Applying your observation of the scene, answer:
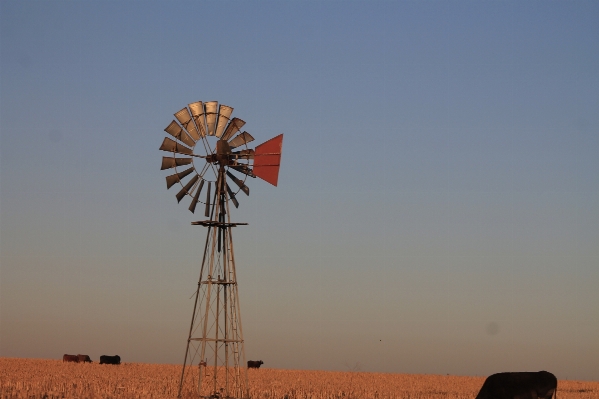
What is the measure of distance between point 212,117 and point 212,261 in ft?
17.1

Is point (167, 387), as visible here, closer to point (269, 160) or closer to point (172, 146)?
point (172, 146)

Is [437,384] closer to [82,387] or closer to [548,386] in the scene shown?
[548,386]

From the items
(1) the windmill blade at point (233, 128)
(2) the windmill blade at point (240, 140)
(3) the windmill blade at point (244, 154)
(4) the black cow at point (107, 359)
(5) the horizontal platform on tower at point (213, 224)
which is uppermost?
(1) the windmill blade at point (233, 128)

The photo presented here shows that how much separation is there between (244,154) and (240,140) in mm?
544

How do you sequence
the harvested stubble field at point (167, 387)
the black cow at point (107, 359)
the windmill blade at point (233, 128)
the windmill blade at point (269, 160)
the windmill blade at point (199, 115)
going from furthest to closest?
the black cow at point (107, 359) → the harvested stubble field at point (167, 387) → the windmill blade at point (233, 128) → the windmill blade at point (199, 115) → the windmill blade at point (269, 160)

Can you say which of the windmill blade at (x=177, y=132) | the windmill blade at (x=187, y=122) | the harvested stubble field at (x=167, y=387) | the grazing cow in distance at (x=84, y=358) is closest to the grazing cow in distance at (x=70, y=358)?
the grazing cow in distance at (x=84, y=358)

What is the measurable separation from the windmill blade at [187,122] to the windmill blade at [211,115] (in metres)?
0.49

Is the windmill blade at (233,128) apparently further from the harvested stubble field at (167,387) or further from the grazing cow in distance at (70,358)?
the grazing cow in distance at (70,358)

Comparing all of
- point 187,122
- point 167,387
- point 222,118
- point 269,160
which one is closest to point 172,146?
point 187,122

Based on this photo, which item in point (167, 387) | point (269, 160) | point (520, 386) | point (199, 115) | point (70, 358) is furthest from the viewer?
point (70, 358)

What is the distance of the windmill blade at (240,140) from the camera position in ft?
102

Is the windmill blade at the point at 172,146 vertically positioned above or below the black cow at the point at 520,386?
above

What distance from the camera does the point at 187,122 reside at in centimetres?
3078

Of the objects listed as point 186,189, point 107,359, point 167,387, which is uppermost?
point 186,189
